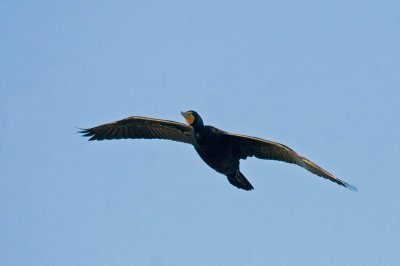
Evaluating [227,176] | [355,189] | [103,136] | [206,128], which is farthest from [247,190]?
[103,136]

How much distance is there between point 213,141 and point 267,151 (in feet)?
5.00

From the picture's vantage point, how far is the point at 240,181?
1562 centimetres

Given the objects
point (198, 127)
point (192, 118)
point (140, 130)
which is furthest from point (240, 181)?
point (140, 130)

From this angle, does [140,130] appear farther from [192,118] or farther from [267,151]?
[267,151]

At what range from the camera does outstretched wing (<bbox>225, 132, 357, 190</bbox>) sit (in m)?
14.7

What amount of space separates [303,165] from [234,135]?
5.73ft

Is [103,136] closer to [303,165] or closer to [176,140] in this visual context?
[176,140]

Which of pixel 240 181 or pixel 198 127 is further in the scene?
pixel 240 181

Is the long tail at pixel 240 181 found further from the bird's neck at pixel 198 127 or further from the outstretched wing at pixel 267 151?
the bird's neck at pixel 198 127

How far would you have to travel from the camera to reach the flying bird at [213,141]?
48.9 feet

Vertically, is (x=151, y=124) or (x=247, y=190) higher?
(x=151, y=124)

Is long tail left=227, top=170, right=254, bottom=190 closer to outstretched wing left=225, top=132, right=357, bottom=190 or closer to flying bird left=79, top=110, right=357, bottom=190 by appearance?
flying bird left=79, top=110, right=357, bottom=190

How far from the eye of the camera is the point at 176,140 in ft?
56.4

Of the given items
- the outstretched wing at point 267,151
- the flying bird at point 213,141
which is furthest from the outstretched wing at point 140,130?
the outstretched wing at point 267,151
